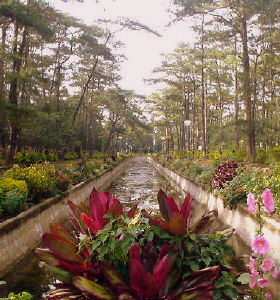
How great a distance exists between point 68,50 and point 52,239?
32.1 meters

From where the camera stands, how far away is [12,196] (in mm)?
7566

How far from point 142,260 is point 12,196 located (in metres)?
5.00

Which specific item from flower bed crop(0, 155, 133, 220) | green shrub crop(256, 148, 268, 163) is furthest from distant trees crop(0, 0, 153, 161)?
green shrub crop(256, 148, 268, 163)

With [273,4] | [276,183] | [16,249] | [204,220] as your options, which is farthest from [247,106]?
[204,220]

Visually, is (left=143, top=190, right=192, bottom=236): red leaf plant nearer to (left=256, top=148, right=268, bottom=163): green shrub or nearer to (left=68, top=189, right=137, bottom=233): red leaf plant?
(left=68, top=189, right=137, bottom=233): red leaf plant

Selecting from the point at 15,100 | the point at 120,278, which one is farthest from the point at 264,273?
the point at 15,100

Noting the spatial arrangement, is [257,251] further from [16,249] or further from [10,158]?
[10,158]

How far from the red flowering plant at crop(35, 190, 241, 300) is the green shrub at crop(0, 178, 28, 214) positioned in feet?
14.0

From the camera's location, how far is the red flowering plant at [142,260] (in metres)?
2.96

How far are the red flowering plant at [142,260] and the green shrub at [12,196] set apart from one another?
4.26 metres

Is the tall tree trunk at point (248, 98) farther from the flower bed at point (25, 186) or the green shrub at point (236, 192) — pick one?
the flower bed at point (25, 186)

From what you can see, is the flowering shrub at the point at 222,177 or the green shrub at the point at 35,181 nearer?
the green shrub at the point at 35,181

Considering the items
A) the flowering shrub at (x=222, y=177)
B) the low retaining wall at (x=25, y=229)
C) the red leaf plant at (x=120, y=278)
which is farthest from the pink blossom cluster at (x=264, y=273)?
the flowering shrub at (x=222, y=177)

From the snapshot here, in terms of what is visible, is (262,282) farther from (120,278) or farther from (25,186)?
(25,186)
